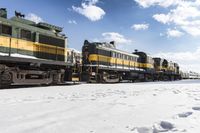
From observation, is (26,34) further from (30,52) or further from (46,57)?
(46,57)

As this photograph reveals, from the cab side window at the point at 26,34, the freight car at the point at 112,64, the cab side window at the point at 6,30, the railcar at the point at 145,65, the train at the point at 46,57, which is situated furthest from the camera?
the railcar at the point at 145,65

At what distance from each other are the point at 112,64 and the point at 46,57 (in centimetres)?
983

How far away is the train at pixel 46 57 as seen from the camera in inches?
536

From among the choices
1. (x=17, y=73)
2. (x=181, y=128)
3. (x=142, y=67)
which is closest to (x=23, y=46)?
(x=17, y=73)

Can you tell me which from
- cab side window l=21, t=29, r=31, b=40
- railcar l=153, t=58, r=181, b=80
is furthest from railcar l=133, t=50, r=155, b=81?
cab side window l=21, t=29, r=31, b=40

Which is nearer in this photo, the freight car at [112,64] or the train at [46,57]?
the train at [46,57]

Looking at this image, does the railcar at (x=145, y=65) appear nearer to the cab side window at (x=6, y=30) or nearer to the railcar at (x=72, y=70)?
the railcar at (x=72, y=70)

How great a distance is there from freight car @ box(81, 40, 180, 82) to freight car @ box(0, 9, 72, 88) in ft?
15.1

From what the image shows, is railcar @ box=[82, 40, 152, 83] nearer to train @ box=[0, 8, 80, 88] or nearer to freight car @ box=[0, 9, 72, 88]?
train @ box=[0, 8, 80, 88]

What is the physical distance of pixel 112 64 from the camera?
25.2 metres

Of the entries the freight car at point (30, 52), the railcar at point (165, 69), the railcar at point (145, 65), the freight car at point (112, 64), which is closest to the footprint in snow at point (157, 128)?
the freight car at point (30, 52)

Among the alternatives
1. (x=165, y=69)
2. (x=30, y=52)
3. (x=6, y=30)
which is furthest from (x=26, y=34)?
(x=165, y=69)

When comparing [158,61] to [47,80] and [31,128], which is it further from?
[31,128]

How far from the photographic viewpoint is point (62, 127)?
4219 mm
